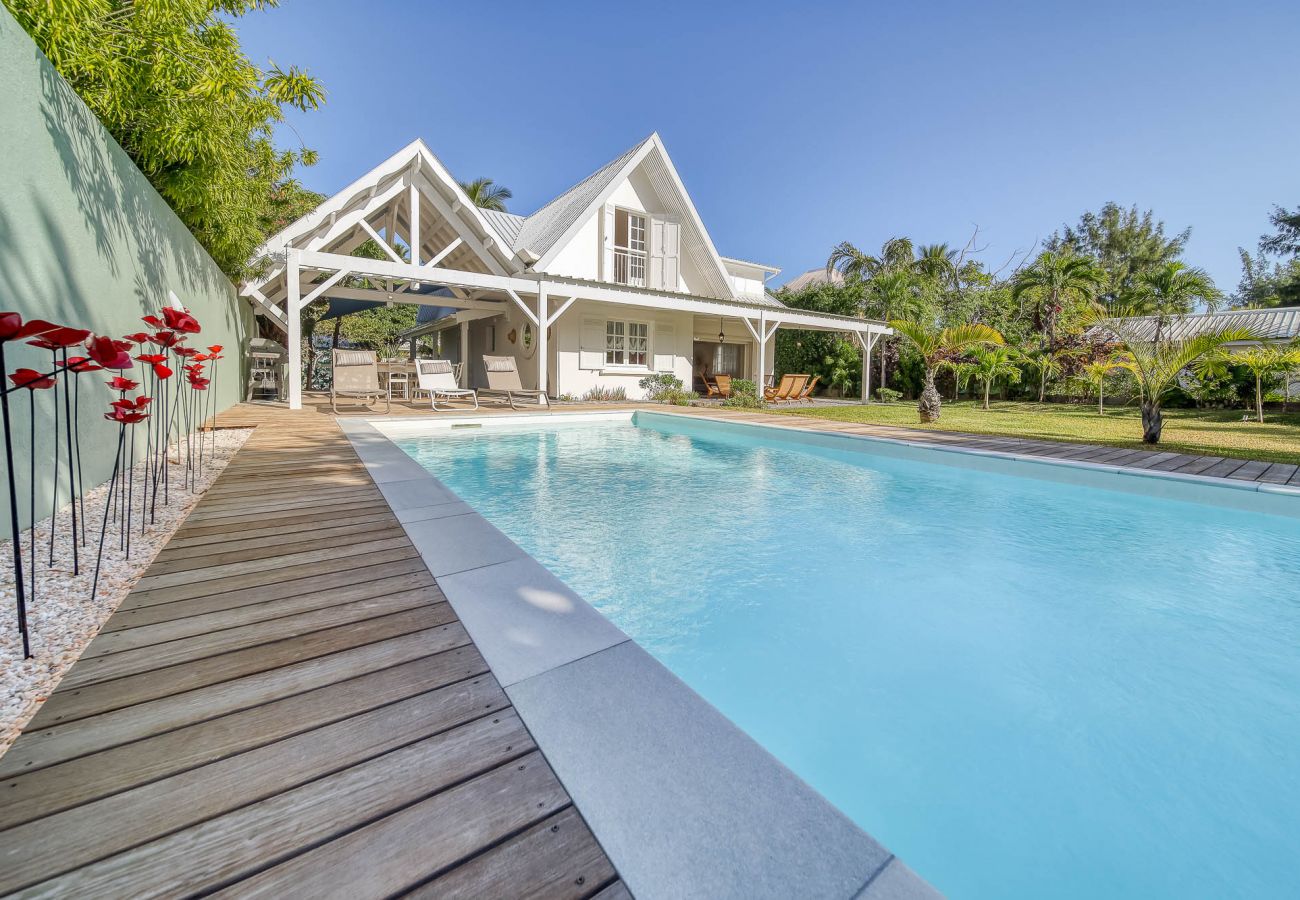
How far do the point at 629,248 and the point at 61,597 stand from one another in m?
14.3

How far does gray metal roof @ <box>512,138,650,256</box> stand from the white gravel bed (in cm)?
1073

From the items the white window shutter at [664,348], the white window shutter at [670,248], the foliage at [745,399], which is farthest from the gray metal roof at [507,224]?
the foliage at [745,399]

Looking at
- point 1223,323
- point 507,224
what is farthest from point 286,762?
point 1223,323

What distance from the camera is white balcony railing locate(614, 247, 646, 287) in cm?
1476

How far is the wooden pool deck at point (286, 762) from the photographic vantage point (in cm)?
94

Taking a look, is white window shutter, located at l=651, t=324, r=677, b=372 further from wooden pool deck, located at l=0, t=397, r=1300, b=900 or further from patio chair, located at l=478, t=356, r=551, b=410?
wooden pool deck, located at l=0, t=397, r=1300, b=900

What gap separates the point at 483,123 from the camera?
21766mm

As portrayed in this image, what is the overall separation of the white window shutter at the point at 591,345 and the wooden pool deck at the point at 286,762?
39.5 ft

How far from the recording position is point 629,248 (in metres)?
14.9

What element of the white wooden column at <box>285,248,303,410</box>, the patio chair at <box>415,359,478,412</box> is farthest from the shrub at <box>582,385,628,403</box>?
the white wooden column at <box>285,248,303,410</box>

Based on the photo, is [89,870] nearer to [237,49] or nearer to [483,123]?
[237,49]

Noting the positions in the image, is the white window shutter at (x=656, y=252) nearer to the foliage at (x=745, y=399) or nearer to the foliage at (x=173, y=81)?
the foliage at (x=745, y=399)

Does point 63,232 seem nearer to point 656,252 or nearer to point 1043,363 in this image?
point 656,252

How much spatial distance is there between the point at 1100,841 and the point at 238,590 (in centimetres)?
302
